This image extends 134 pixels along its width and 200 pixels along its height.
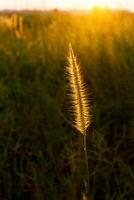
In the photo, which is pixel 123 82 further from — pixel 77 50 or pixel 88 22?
pixel 88 22

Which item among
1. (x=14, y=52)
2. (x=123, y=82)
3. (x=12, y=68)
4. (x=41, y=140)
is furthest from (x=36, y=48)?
(x=41, y=140)

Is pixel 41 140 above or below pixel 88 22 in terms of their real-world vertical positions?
below

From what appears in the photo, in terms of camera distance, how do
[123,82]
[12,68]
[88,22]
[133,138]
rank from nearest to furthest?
[133,138], [123,82], [12,68], [88,22]

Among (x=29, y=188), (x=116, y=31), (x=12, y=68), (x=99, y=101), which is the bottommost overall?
(x=29, y=188)

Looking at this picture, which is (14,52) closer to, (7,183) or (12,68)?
(12,68)

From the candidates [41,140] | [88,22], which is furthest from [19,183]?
[88,22]

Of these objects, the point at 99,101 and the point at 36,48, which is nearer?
the point at 99,101

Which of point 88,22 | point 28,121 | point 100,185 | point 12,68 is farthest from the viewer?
point 88,22
